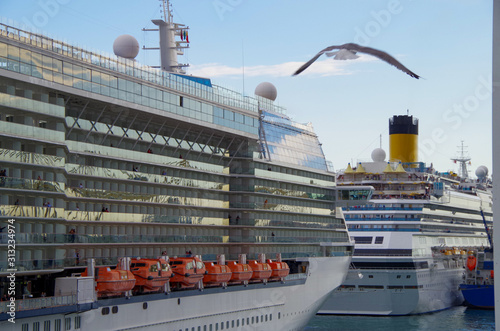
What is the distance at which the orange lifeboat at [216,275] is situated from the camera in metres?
41.6

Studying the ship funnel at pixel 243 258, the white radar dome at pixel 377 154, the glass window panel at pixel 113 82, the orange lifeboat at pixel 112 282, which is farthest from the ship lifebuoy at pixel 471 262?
the orange lifeboat at pixel 112 282

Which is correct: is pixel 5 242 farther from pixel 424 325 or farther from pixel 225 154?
pixel 424 325

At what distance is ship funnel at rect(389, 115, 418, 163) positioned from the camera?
91.7 meters

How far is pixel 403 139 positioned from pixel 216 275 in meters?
55.1

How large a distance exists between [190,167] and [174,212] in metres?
2.91

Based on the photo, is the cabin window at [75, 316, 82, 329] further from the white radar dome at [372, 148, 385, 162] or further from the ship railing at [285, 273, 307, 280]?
the white radar dome at [372, 148, 385, 162]

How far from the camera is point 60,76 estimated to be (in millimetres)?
33938

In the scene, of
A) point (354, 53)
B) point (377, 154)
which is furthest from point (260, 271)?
point (377, 154)

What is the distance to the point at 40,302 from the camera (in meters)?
29.2

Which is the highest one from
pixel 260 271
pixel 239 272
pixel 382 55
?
pixel 382 55

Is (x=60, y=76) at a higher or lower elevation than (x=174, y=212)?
higher

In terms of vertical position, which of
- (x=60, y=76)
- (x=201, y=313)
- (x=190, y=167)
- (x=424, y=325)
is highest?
(x=60, y=76)

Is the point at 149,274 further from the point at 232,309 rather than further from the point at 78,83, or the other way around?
the point at 78,83

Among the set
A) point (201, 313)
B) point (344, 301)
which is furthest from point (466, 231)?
point (201, 313)
